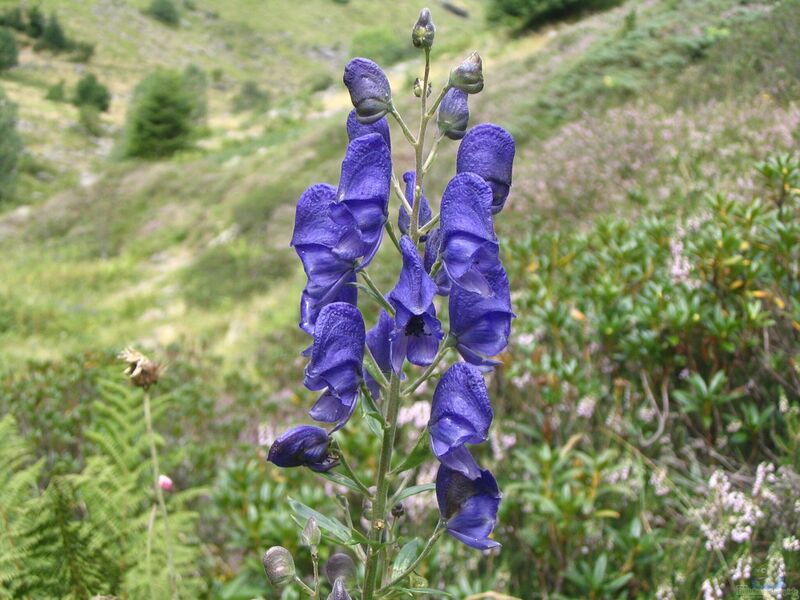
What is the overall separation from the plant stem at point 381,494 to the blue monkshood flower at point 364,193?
260mm

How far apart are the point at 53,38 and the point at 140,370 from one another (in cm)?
5574

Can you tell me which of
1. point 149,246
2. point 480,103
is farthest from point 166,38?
point 480,103

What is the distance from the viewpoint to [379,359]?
4.25 feet

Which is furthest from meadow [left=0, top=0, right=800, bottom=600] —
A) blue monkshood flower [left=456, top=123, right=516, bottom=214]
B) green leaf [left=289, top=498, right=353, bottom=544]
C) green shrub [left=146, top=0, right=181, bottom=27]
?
green shrub [left=146, top=0, right=181, bottom=27]

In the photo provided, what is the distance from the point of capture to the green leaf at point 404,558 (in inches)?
48.8

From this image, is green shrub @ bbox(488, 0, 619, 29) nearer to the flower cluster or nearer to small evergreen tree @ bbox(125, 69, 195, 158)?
small evergreen tree @ bbox(125, 69, 195, 158)

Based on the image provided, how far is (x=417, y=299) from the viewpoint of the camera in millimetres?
1077

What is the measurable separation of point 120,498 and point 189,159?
26800 mm

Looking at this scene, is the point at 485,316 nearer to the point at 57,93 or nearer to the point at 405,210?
the point at 405,210

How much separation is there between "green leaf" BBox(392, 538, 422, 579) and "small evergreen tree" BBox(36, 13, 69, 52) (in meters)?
56.1

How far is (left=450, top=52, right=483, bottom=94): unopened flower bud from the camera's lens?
3.87ft

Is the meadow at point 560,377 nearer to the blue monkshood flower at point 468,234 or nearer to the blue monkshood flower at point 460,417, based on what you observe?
the blue monkshood flower at point 460,417

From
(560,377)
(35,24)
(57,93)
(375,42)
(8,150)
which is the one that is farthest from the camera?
(375,42)

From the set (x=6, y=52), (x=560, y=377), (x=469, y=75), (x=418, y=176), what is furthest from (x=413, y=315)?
(x=6, y=52)
